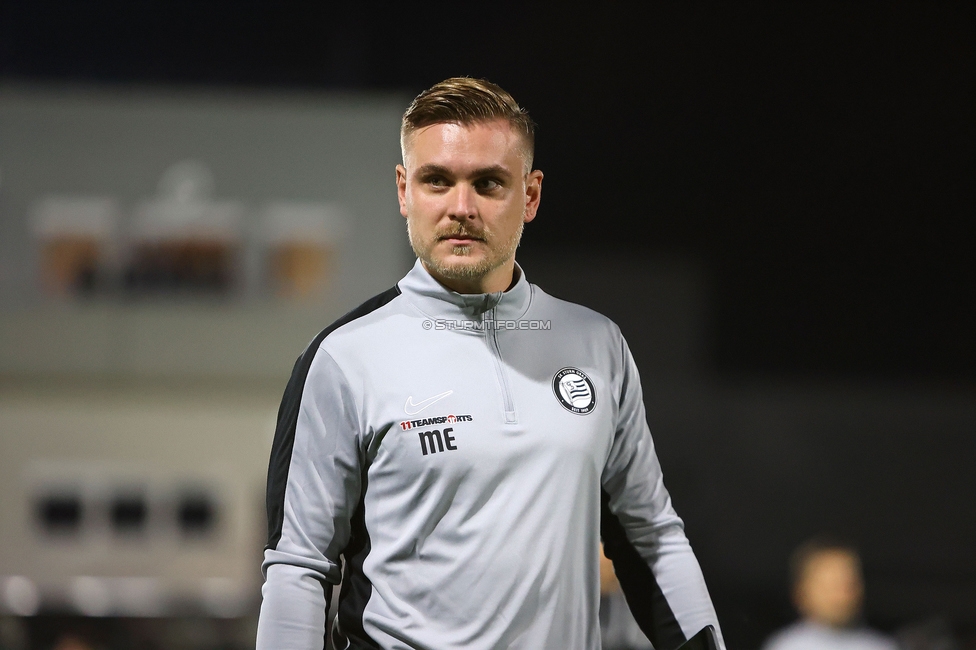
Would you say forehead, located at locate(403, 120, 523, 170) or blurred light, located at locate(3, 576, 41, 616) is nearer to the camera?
forehead, located at locate(403, 120, 523, 170)

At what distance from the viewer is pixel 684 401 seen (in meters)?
5.30

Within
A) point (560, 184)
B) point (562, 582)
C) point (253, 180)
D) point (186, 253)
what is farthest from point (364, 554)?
point (560, 184)

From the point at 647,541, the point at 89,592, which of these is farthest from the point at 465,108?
the point at 89,592

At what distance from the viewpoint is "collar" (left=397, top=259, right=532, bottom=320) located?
1188mm

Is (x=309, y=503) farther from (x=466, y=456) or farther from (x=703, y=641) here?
(x=703, y=641)

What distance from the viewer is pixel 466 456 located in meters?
1.10

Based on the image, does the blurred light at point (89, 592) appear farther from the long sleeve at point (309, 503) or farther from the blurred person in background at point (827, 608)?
the long sleeve at point (309, 503)

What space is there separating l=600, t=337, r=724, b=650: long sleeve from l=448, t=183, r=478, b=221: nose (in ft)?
0.83

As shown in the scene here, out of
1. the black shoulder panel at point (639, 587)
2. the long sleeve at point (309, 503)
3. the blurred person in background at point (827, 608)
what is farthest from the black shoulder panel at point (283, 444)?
the blurred person in background at point (827, 608)

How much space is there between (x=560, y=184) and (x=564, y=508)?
13.1 ft

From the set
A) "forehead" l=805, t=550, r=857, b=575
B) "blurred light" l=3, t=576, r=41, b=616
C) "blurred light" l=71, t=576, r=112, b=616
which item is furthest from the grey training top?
"blurred light" l=71, t=576, r=112, b=616

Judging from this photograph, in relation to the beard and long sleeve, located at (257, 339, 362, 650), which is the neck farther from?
long sleeve, located at (257, 339, 362, 650)

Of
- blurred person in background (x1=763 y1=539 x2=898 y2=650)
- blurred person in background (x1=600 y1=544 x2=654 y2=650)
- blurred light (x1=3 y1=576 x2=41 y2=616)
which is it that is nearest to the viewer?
blurred person in background (x1=600 y1=544 x2=654 y2=650)

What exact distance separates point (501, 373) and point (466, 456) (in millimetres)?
105
